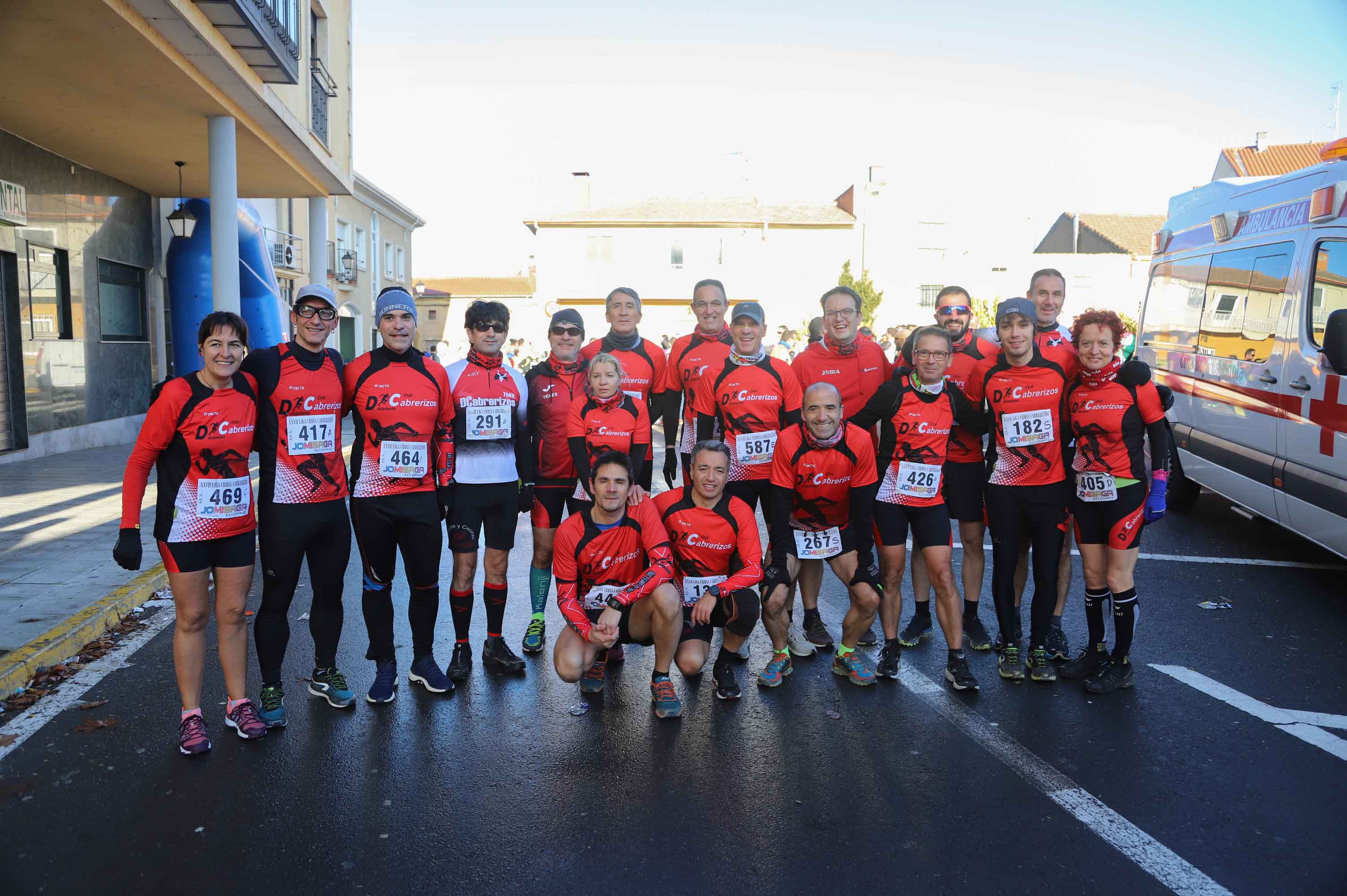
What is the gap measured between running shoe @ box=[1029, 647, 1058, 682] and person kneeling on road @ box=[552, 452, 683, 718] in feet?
6.34

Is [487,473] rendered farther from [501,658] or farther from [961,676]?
[961,676]

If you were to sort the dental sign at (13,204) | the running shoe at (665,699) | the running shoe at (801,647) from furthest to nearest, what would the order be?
1. the dental sign at (13,204)
2. the running shoe at (801,647)
3. the running shoe at (665,699)

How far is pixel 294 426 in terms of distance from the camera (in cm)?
426

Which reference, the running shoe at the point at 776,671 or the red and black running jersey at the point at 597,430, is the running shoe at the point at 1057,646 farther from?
the red and black running jersey at the point at 597,430

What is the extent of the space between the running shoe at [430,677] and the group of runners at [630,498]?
0.01 metres

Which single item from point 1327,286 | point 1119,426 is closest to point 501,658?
point 1119,426

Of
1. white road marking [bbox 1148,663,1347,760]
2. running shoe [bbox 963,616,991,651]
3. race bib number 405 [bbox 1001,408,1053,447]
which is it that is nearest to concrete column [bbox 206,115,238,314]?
A: running shoe [bbox 963,616,991,651]

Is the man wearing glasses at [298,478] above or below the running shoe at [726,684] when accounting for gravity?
above

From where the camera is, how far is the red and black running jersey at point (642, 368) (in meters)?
5.85

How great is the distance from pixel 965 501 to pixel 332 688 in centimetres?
363

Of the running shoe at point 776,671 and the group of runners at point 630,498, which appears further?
the running shoe at point 776,671

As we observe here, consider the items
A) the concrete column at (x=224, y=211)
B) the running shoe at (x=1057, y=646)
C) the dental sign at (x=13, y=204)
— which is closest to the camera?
the running shoe at (x=1057, y=646)

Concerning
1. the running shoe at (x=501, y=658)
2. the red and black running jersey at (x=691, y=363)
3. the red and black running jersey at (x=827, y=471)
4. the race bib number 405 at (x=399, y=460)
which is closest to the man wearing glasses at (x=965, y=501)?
the red and black running jersey at (x=827, y=471)

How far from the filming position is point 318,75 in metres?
14.9
